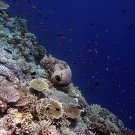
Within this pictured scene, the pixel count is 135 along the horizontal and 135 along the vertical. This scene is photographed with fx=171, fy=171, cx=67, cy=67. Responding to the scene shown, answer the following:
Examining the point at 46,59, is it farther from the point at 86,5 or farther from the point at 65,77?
the point at 86,5

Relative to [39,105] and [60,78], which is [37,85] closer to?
[39,105]

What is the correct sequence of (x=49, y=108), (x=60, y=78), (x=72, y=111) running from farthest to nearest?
(x=60, y=78)
(x=72, y=111)
(x=49, y=108)

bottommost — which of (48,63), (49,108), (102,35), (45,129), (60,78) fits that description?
(102,35)

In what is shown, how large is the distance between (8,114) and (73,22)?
117249 mm

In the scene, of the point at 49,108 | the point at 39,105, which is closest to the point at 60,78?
the point at 49,108

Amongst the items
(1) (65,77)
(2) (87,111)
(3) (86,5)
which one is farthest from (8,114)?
(3) (86,5)

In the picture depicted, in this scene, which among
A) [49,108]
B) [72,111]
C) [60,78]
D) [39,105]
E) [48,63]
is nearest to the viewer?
[39,105]

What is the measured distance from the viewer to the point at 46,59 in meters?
9.48

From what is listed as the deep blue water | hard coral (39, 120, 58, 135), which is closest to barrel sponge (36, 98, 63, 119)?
hard coral (39, 120, 58, 135)

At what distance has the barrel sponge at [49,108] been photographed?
16.1 feet

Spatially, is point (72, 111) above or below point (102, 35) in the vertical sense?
above

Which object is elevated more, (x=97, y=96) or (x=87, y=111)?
(x=87, y=111)

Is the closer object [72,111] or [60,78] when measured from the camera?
[72,111]

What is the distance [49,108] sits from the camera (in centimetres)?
529
